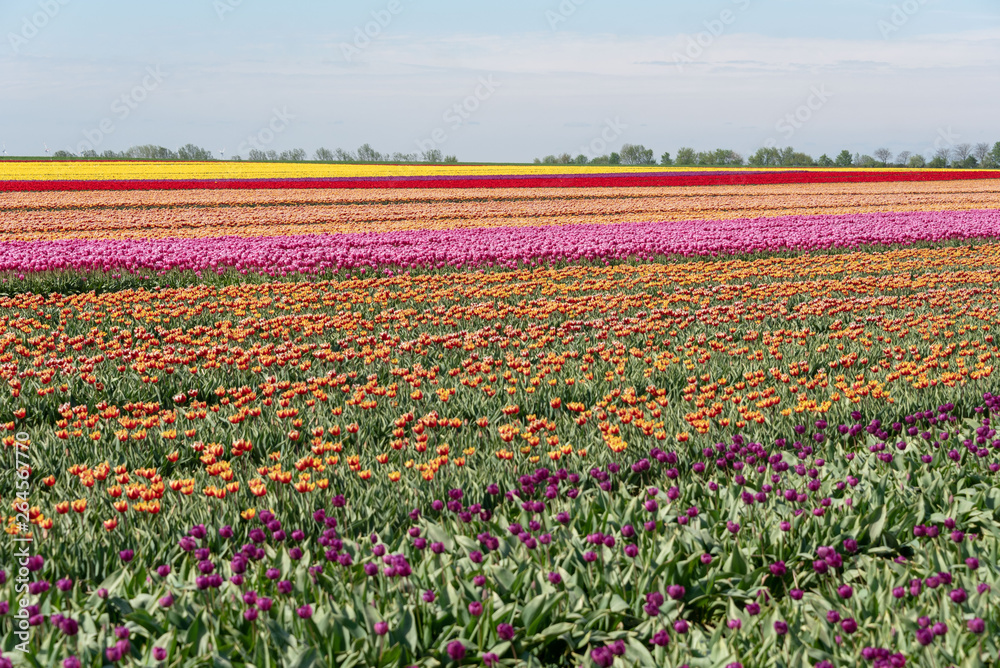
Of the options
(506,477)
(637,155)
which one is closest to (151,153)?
(637,155)

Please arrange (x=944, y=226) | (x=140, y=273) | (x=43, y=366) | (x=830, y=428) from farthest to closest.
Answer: (x=944, y=226) → (x=140, y=273) → (x=43, y=366) → (x=830, y=428)

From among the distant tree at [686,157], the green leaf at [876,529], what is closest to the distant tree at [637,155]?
the distant tree at [686,157]

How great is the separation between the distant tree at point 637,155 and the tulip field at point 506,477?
93.6 metres

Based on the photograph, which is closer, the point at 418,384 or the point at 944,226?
the point at 418,384

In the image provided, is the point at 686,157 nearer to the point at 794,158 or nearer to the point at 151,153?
the point at 794,158

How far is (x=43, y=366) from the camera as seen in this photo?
7.31m

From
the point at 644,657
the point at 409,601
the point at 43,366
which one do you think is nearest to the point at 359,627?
the point at 409,601

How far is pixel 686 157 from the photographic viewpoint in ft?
331

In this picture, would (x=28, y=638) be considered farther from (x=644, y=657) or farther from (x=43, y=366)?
(x=43, y=366)

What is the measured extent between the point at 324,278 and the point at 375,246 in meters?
3.53

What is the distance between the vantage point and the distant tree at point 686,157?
330 feet

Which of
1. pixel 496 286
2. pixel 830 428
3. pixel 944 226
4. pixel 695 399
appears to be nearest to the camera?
pixel 830 428

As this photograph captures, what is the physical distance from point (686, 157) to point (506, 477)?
102m

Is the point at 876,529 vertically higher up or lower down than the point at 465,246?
lower down
